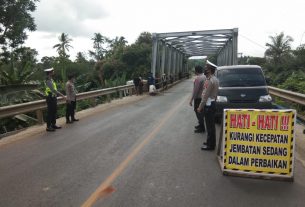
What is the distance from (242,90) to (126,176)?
18.7 ft

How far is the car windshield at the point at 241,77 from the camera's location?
1043cm

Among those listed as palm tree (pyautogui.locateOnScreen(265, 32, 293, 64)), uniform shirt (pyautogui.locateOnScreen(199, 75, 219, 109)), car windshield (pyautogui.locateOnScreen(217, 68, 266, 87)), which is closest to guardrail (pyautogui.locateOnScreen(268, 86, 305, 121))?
car windshield (pyautogui.locateOnScreen(217, 68, 266, 87))

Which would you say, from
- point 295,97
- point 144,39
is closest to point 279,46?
point 144,39

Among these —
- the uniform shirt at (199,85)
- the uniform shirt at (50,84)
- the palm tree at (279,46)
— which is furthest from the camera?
the palm tree at (279,46)

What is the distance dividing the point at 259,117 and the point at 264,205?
155 cm

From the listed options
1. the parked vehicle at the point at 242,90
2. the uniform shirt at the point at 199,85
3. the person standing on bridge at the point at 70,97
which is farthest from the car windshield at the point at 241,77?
the person standing on bridge at the point at 70,97

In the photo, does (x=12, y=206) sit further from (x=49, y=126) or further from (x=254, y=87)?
(x=254, y=87)

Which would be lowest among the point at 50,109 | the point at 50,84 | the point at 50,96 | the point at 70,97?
the point at 50,109

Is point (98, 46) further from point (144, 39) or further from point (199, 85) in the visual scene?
point (199, 85)

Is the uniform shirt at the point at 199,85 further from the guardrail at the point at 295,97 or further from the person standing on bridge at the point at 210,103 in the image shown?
the guardrail at the point at 295,97

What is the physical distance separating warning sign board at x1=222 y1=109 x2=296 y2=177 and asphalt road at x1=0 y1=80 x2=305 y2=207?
22cm

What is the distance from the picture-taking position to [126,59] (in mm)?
47812

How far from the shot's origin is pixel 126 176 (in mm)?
5238

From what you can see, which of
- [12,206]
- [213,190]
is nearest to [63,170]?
[12,206]
